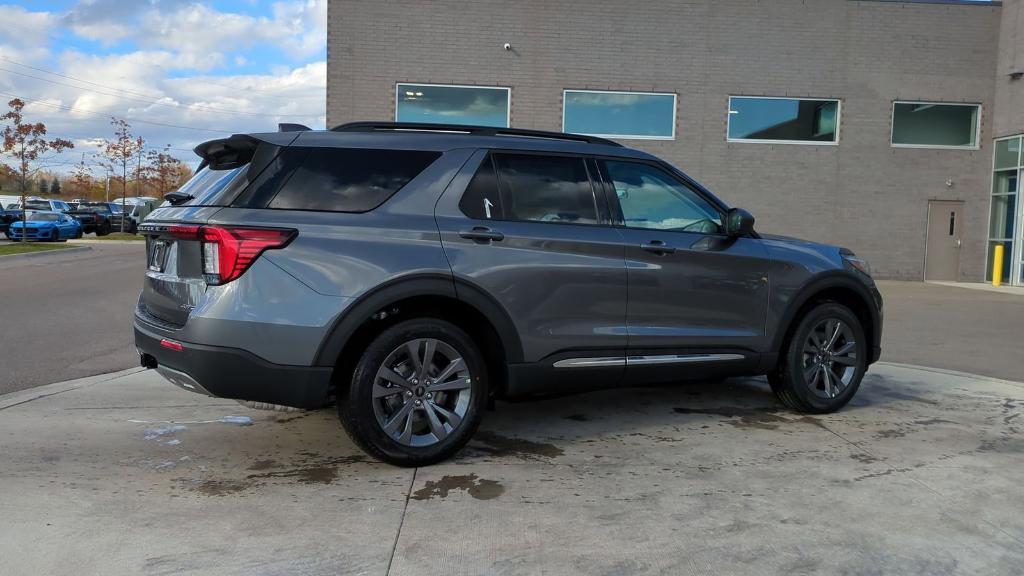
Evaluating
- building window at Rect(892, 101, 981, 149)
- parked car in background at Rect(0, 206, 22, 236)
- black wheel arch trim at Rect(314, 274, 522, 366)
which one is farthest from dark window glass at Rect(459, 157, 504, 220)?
parked car in background at Rect(0, 206, 22, 236)

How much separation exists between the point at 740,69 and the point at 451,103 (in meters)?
A: 7.04

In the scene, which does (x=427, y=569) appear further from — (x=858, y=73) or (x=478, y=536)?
(x=858, y=73)

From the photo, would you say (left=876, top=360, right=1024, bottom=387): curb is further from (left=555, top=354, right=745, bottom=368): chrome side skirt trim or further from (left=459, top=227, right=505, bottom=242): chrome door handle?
(left=459, top=227, right=505, bottom=242): chrome door handle

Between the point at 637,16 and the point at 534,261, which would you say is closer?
the point at 534,261

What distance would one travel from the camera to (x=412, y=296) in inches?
164

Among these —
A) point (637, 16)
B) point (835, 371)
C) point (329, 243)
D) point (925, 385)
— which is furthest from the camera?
point (637, 16)

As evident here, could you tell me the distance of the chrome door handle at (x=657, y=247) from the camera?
4844 mm

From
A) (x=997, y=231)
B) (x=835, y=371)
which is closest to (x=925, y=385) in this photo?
(x=835, y=371)

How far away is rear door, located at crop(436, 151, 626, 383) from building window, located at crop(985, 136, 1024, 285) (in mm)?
18317

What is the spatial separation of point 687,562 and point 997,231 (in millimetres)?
20139

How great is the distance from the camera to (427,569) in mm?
3109

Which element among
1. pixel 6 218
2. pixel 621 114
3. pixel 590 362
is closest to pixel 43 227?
pixel 6 218

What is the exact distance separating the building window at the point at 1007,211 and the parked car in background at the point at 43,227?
31.6 m

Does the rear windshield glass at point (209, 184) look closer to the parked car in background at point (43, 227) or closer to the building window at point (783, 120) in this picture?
the building window at point (783, 120)
